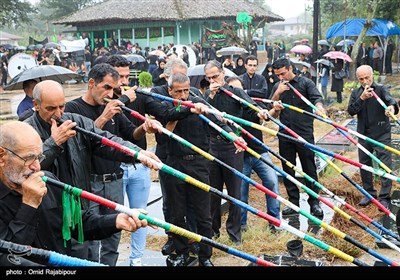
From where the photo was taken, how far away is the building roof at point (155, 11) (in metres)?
36.4

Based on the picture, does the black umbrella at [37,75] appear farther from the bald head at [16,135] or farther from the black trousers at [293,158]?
the bald head at [16,135]

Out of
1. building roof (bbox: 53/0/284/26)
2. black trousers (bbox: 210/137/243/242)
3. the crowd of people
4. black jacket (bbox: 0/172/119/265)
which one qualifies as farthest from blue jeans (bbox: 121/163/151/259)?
building roof (bbox: 53/0/284/26)

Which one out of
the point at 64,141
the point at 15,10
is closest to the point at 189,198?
the point at 64,141

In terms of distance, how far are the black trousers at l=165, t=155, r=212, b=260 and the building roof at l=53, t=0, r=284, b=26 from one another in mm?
30479

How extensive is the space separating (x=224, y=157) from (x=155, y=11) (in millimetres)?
31577

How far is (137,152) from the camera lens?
4.55m

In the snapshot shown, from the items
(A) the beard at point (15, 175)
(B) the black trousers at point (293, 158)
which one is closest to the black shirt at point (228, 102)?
(B) the black trousers at point (293, 158)

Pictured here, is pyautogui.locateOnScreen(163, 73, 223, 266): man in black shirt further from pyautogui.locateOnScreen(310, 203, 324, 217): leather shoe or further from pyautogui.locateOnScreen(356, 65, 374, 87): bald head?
pyautogui.locateOnScreen(356, 65, 374, 87): bald head

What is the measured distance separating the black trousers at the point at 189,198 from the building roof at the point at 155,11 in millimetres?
30479

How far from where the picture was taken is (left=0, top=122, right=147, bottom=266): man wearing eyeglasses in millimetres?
3248

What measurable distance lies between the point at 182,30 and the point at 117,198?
3409 cm

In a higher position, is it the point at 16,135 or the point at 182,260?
the point at 16,135

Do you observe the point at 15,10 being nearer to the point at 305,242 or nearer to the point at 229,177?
the point at 229,177

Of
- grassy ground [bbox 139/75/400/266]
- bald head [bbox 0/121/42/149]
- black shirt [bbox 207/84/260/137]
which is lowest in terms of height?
grassy ground [bbox 139/75/400/266]
